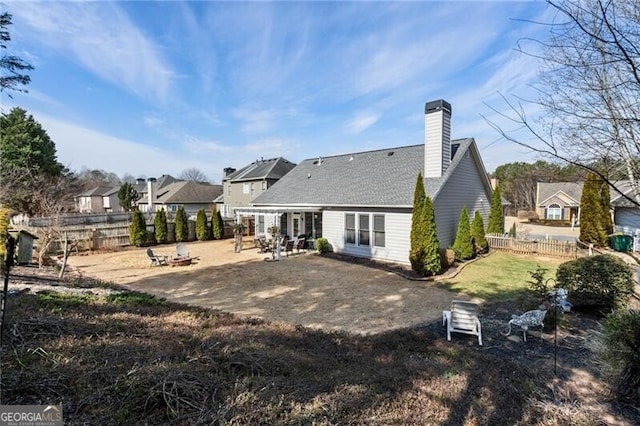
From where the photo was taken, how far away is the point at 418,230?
40.3ft

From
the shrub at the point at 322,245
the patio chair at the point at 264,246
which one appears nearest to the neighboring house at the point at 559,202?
the shrub at the point at 322,245

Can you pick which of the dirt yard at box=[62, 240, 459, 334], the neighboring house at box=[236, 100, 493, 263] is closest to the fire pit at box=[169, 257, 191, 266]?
the dirt yard at box=[62, 240, 459, 334]

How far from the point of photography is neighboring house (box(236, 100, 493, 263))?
14195 millimetres

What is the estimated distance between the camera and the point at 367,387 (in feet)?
12.2

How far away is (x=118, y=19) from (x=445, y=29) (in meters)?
8.22

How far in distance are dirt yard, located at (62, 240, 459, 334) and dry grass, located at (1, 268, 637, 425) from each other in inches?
75.9

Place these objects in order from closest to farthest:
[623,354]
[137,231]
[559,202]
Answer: [623,354]
[137,231]
[559,202]

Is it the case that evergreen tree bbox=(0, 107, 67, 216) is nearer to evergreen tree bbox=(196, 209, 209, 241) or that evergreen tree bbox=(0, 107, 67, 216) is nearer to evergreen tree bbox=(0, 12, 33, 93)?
evergreen tree bbox=(196, 209, 209, 241)

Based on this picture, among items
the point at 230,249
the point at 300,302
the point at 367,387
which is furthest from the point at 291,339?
the point at 230,249

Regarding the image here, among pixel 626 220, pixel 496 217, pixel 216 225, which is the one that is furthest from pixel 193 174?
pixel 626 220

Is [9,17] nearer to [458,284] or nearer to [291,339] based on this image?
[291,339]

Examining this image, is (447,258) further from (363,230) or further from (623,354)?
(623,354)

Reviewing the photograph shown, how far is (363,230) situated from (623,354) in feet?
38.3

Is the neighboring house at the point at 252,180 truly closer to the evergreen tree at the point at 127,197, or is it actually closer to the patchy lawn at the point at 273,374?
the evergreen tree at the point at 127,197
